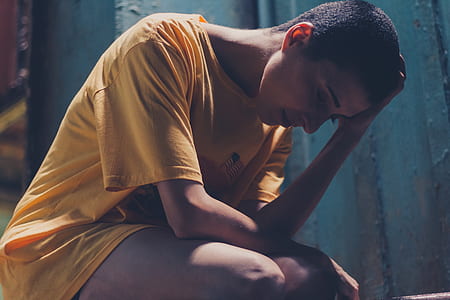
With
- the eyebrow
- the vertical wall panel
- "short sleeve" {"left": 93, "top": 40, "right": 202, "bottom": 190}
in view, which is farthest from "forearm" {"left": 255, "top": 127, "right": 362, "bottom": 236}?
the vertical wall panel

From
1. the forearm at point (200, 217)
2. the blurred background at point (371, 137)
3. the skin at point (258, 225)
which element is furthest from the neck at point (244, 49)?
the blurred background at point (371, 137)

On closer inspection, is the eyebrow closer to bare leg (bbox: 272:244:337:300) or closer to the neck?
the neck

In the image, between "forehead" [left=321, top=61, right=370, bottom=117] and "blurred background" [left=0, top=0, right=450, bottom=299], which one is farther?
"blurred background" [left=0, top=0, right=450, bottom=299]

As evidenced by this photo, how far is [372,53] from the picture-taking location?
162cm

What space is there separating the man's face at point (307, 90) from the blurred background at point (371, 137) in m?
0.65

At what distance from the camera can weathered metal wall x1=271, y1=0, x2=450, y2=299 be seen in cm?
218

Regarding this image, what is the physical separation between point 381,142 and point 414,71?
304 mm

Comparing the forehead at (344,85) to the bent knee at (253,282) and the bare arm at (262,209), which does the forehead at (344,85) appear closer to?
the bare arm at (262,209)

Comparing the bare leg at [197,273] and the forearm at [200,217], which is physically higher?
the forearm at [200,217]

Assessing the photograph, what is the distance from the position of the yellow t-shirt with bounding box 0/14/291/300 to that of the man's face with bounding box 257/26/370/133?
4.9 inches

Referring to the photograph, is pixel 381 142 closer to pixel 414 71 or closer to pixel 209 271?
pixel 414 71

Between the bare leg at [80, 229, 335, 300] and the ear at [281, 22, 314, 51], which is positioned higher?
the ear at [281, 22, 314, 51]

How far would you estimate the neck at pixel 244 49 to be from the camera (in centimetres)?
176

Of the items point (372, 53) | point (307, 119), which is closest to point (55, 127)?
point (307, 119)
